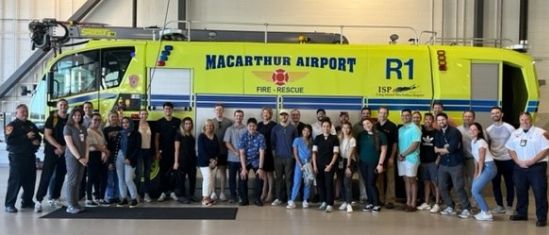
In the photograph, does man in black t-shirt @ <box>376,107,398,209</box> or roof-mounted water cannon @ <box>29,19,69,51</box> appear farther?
roof-mounted water cannon @ <box>29,19,69,51</box>

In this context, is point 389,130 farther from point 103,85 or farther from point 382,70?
point 103,85

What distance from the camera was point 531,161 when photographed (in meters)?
7.43

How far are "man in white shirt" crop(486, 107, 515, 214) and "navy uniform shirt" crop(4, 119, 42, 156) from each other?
274 inches

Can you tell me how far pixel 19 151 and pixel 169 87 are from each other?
Answer: 2.61 m

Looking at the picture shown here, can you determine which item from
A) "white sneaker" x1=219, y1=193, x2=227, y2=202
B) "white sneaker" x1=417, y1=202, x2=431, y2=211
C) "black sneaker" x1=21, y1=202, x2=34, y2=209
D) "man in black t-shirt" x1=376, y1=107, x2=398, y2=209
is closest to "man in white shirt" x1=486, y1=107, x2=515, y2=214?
"white sneaker" x1=417, y1=202, x2=431, y2=211

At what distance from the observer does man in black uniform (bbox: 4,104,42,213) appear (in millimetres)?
7957

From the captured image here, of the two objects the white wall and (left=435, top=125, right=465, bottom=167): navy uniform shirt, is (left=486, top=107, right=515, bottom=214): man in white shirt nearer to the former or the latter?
(left=435, top=125, right=465, bottom=167): navy uniform shirt

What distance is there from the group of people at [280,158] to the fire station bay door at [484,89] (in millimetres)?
992

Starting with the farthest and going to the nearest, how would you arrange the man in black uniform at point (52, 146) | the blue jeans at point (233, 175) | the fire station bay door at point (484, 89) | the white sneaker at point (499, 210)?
1. the fire station bay door at point (484, 89)
2. the blue jeans at point (233, 175)
3. the white sneaker at point (499, 210)
4. the man in black uniform at point (52, 146)

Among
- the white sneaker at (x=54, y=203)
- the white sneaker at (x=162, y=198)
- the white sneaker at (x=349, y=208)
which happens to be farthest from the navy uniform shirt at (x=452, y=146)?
the white sneaker at (x=54, y=203)

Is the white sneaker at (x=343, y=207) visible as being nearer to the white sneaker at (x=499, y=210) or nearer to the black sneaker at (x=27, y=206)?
the white sneaker at (x=499, y=210)

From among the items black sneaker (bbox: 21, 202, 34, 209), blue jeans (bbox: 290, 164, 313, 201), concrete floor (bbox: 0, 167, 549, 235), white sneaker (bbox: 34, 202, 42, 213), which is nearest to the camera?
concrete floor (bbox: 0, 167, 549, 235)

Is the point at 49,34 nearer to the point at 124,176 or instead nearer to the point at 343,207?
the point at 124,176

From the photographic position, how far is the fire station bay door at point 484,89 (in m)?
9.48
